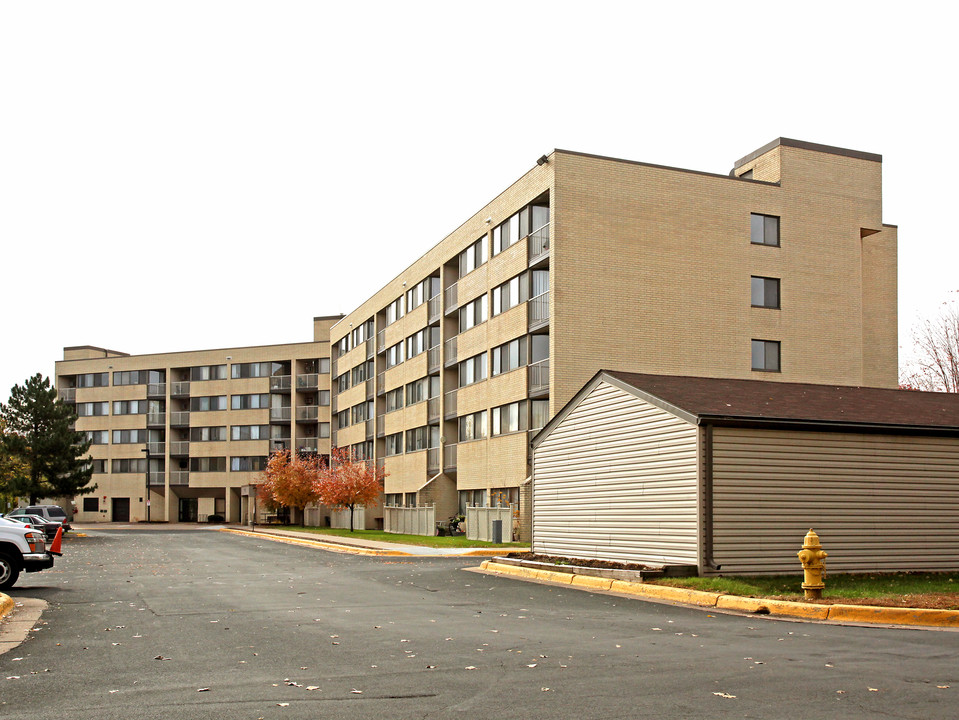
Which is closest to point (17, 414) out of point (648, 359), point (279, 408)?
point (279, 408)

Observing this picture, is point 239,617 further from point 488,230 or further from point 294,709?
point 488,230

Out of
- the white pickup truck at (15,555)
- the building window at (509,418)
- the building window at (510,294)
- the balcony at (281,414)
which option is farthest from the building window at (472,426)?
the balcony at (281,414)

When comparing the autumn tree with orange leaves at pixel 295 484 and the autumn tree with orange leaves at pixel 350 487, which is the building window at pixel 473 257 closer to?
the autumn tree with orange leaves at pixel 350 487

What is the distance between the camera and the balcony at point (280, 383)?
90.2 m

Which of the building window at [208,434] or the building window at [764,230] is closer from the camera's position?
the building window at [764,230]

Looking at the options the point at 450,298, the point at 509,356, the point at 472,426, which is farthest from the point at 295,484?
the point at 509,356

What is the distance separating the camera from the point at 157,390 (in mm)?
95938

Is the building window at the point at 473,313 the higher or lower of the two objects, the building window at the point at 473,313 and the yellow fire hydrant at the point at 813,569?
the higher

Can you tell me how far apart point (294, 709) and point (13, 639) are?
614 cm

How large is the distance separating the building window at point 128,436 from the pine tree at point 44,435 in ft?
69.2

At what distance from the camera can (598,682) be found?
29.3ft

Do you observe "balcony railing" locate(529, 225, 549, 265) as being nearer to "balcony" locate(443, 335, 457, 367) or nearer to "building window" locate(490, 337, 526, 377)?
"building window" locate(490, 337, 526, 377)

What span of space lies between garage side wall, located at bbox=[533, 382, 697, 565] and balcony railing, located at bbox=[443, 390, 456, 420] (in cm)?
2639

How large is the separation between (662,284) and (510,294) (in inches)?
287
